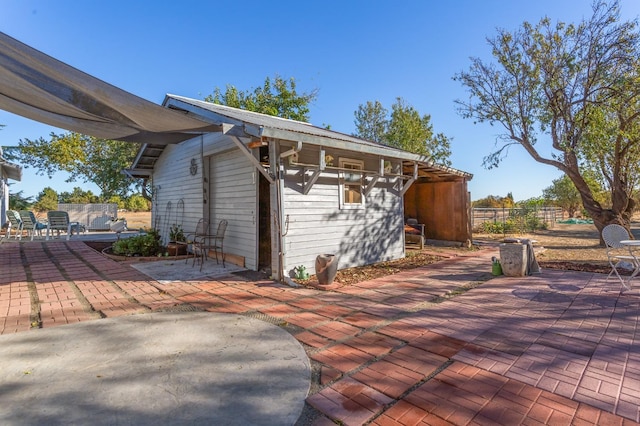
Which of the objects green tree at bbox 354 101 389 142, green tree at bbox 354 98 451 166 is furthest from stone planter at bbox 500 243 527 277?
green tree at bbox 354 101 389 142

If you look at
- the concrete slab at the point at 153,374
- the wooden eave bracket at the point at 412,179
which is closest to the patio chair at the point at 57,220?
the concrete slab at the point at 153,374

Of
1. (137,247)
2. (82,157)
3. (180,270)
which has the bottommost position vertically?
(180,270)

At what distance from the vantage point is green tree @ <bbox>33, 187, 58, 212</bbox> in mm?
21156

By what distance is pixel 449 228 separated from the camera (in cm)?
1029

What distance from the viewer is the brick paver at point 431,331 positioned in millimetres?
1893

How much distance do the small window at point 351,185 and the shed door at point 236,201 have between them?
1.81 m

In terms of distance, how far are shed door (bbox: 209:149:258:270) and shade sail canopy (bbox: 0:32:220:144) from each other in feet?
5.47

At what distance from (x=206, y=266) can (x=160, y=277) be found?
3.57 feet

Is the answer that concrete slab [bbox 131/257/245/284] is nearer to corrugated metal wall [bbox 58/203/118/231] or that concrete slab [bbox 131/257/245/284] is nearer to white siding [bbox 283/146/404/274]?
white siding [bbox 283/146/404/274]

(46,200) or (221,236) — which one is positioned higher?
(46,200)

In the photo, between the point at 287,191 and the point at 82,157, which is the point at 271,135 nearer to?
the point at 287,191

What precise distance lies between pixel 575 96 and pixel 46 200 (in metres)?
29.6

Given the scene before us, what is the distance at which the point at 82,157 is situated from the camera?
56.1ft

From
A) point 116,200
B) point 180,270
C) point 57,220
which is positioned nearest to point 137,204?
point 116,200
